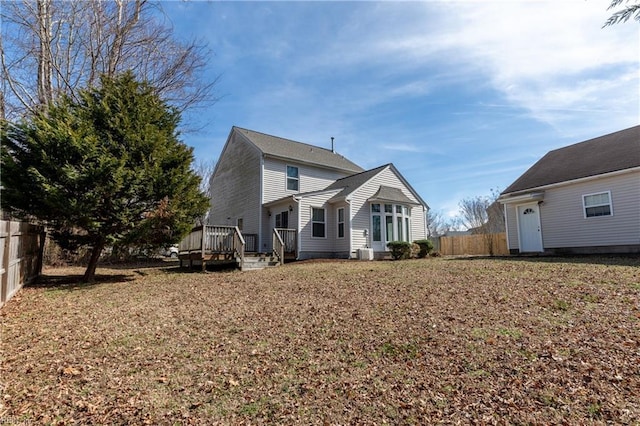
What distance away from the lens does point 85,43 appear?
1522cm

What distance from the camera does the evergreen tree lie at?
28.3ft

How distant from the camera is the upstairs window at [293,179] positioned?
19.0 meters

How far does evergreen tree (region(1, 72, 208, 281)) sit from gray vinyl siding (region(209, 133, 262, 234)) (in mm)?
7459

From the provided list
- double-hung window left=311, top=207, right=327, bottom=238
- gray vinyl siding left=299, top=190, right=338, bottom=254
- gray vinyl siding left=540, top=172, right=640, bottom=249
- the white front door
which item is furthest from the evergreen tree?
gray vinyl siding left=540, top=172, right=640, bottom=249

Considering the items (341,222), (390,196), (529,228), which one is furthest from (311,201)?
(529,228)

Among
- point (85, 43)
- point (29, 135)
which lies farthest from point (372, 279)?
point (85, 43)

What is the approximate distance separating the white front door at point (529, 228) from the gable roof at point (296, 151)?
32.7 feet

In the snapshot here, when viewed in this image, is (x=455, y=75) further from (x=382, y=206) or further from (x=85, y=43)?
(x=85, y=43)

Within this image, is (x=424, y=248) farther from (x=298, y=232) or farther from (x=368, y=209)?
(x=298, y=232)

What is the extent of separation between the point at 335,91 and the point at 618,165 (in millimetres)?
11351

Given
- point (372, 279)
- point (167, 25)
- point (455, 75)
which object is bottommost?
point (372, 279)

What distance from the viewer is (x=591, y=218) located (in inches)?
539

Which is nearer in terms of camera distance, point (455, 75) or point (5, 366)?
point (5, 366)

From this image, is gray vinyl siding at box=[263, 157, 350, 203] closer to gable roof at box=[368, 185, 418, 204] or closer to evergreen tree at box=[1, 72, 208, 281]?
gable roof at box=[368, 185, 418, 204]
